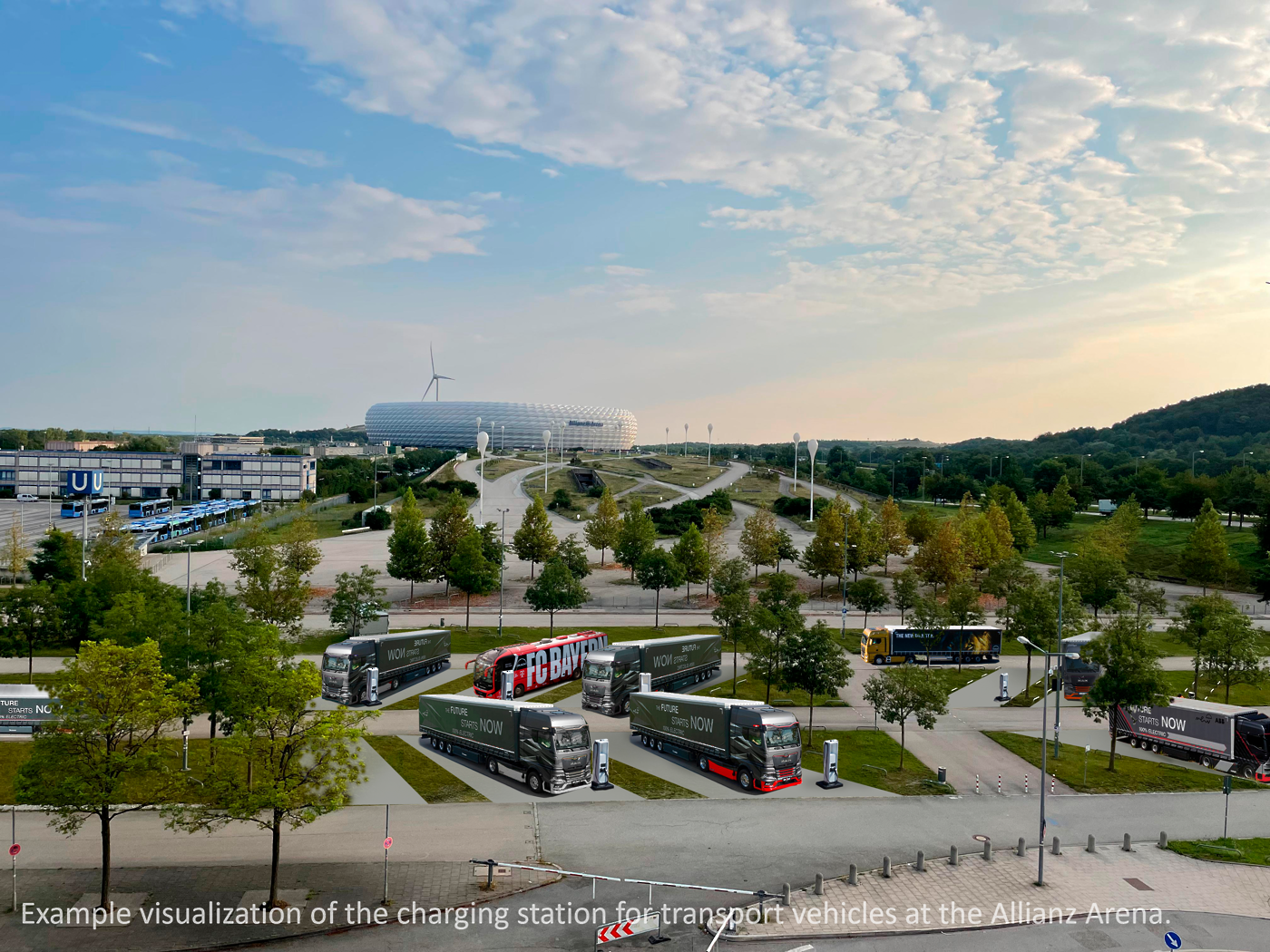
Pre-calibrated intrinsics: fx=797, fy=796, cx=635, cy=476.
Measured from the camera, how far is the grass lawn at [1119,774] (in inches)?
1137

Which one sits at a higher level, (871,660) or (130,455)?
(130,455)

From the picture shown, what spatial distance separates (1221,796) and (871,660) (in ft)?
62.3

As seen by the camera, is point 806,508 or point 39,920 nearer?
point 39,920

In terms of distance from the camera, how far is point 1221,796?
27.9m

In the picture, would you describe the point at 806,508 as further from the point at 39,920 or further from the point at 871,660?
the point at 39,920

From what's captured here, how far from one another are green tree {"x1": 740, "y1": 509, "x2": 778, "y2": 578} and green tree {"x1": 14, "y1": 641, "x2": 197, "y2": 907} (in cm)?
4851

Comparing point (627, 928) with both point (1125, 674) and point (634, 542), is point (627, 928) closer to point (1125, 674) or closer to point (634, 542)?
point (1125, 674)

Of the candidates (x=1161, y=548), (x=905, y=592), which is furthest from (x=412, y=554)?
(x=1161, y=548)

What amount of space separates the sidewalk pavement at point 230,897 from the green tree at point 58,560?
31180 millimetres

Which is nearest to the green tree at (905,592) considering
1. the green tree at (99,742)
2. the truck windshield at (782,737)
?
the truck windshield at (782,737)

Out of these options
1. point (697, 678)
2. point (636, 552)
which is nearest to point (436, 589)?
point (636, 552)

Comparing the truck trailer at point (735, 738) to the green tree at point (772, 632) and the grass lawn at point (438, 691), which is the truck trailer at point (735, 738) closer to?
the green tree at point (772, 632)

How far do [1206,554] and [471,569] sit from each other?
182ft

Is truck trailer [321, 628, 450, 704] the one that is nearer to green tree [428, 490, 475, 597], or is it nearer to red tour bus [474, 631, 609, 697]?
red tour bus [474, 631, 609, 697]
